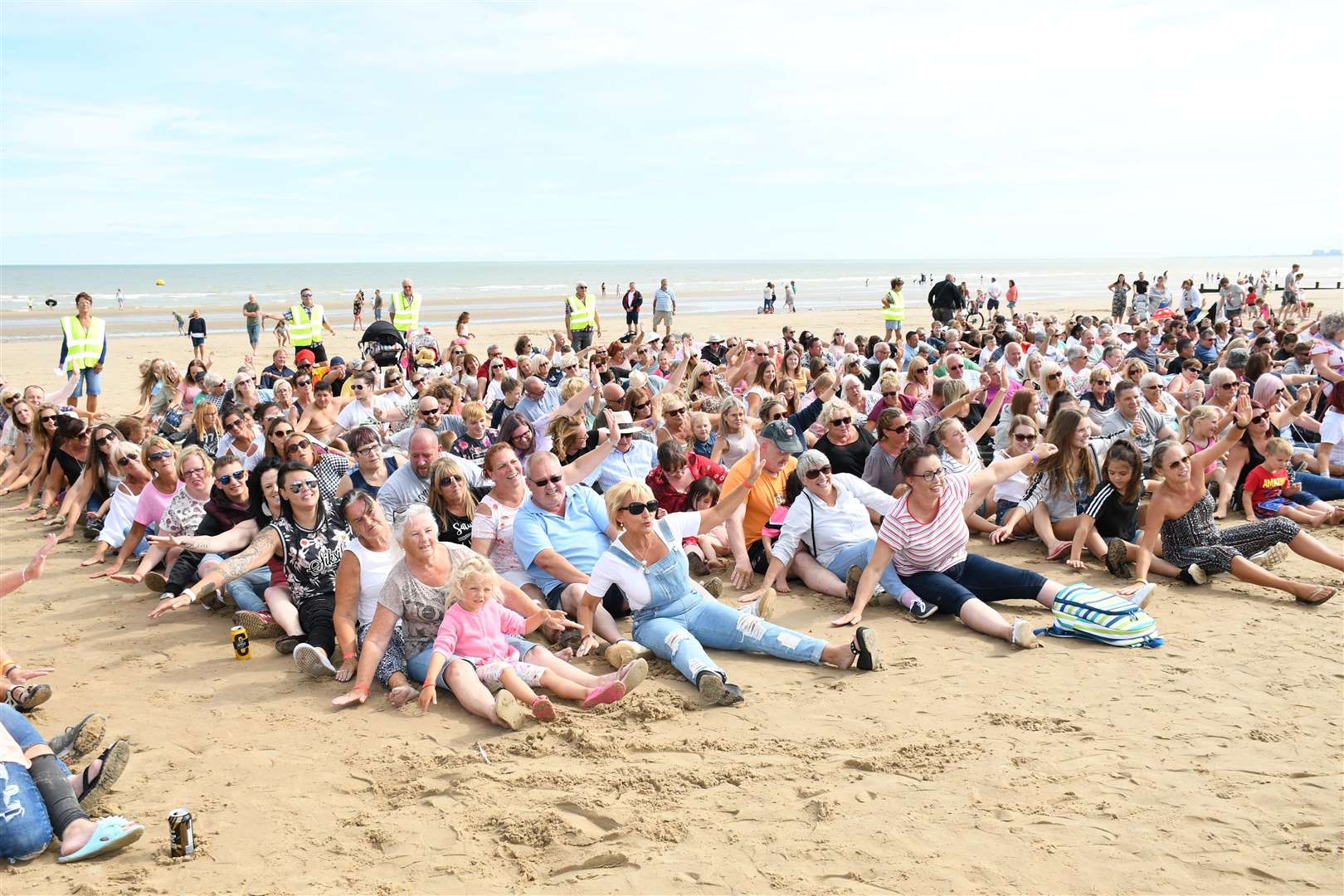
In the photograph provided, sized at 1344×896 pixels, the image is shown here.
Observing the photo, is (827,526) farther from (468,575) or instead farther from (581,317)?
(581,317)

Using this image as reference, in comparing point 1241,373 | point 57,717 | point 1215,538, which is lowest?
point 57,717

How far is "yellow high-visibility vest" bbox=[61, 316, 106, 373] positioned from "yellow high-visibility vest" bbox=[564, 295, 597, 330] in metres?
8.01

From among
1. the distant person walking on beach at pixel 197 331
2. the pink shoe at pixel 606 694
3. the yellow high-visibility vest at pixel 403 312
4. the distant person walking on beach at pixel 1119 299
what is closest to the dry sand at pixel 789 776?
the pink shoe at pixel 606 694

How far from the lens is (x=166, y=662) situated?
570 cm

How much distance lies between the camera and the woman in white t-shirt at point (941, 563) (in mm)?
5672

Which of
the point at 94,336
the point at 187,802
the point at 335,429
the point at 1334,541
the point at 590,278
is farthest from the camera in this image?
the point at 590,278

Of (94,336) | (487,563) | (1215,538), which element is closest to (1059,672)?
(1215,538)

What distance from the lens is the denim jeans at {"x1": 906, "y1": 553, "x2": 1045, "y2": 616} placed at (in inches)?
227

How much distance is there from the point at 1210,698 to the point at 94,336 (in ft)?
43.8

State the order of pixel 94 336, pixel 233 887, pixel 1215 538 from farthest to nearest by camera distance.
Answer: pixel 94 336
pixel 1215 538
pixel 233 887

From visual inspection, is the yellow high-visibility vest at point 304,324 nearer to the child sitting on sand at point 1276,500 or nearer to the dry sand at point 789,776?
the dry sand at point 789,776

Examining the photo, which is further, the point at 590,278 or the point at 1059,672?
the point at 590,278

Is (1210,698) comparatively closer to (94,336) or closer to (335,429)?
(335,429)

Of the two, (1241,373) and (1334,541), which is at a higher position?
(1241,373)
